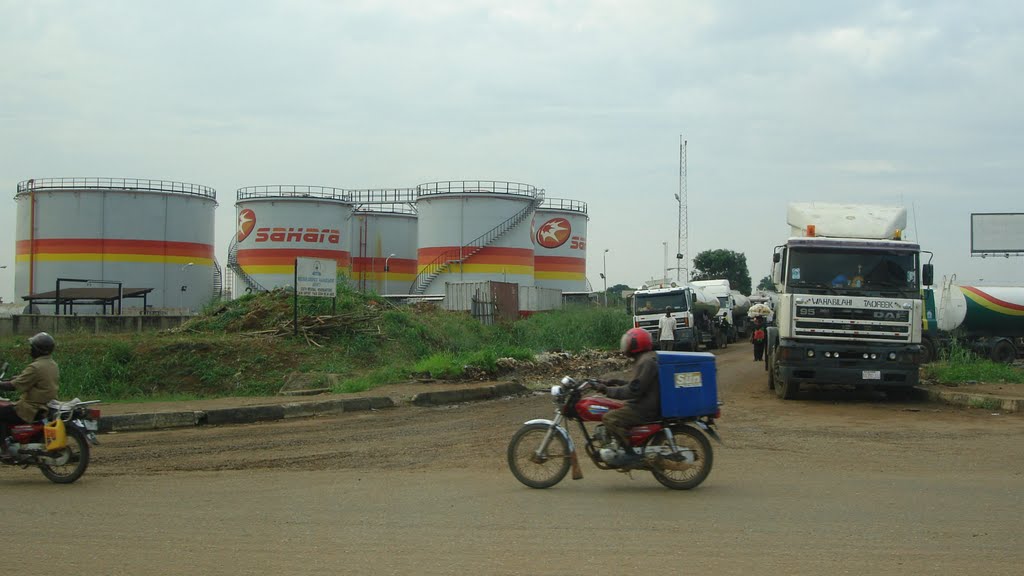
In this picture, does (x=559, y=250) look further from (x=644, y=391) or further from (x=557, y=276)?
(x=644, y=391)

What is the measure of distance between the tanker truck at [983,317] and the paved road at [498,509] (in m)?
17.1

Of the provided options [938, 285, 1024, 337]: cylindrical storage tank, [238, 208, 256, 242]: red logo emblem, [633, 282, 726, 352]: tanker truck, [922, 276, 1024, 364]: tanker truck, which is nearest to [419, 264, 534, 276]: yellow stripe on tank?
[238, 208, 256, 242]: red logo emblem

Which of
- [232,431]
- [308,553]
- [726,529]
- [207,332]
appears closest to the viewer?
[308,553]

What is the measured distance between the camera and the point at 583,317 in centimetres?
3731

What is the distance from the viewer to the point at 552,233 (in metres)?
62.6

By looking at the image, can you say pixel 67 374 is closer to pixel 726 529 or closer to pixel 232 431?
pixel 232 431

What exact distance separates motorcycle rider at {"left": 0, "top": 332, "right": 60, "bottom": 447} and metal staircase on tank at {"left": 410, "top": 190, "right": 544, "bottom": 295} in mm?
43451

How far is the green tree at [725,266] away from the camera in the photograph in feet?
364

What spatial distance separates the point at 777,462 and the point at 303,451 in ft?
18.3

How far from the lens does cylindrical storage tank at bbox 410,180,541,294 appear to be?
172ft

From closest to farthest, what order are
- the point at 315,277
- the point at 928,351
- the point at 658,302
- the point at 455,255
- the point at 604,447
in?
the point at 604,447 < the point at 315,277 < the point at 928,351 < the point at 658,302 < the point at 455,255

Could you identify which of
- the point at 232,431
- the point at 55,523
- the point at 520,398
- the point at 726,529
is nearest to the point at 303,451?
the point at 232,431

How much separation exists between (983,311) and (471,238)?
100 ft

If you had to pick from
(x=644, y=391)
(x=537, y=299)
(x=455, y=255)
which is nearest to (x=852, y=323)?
(x=644, y=391)
